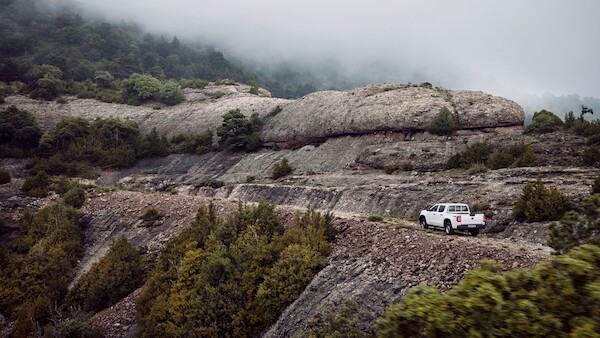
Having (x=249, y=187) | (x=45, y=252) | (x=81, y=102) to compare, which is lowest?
(x=45, y=252)

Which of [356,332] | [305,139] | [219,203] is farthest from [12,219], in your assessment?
[356,332]

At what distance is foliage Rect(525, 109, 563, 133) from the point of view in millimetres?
35719

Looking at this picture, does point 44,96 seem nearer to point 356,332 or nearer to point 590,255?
point 356,332

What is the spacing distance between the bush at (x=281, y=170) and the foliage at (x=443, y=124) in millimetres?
16315

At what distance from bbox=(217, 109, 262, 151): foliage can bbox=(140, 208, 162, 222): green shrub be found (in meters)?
22.4

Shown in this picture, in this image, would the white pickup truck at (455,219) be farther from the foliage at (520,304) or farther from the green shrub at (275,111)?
the green shrub at (275,111)

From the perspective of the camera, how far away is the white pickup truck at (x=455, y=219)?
17969 mm

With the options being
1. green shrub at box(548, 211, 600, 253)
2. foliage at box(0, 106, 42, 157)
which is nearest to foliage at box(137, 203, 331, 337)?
green shrub at box(548, 211, 600, 253)

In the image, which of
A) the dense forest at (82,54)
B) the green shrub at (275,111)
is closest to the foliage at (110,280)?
the green shrub at (275,111)

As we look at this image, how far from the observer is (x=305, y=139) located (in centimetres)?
5044

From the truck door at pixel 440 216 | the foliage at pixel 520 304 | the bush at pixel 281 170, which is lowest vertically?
the truck door at pixel 440 216

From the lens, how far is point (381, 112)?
146ft

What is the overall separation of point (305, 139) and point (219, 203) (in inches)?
807

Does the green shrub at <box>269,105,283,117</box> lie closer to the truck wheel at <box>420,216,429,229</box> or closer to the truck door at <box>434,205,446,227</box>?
the truck wheel at <box>420,216,429,229</box>
